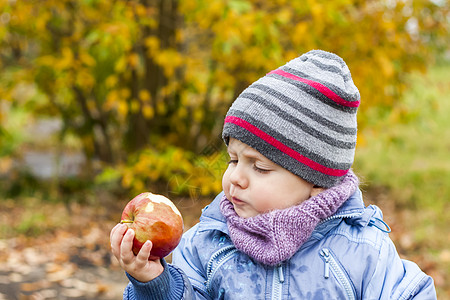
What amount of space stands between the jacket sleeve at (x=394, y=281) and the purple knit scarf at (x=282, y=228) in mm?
193

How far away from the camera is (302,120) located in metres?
1.49

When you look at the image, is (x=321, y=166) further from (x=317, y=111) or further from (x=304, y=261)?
(x=304, y=261)

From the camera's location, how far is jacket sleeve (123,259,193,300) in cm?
138

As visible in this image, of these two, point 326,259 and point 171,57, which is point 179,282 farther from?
point 171,57

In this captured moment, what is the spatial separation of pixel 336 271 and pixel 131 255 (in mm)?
545

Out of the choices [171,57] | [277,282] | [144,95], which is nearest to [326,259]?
[277,282]

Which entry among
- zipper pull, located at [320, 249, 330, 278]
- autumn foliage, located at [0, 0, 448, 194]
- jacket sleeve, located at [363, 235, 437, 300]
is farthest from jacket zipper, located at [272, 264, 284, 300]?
autumn foliage, located at [0, 0, 448, 194]

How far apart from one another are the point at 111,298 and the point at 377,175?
4882 mm

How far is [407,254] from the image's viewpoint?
15.6ft

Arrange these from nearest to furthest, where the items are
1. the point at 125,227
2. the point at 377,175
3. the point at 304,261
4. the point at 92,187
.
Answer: the point at 125,227, the point at 304,261, the point at 92,187, the point at 377,175

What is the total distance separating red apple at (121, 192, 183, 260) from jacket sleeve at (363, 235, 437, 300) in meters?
0.54

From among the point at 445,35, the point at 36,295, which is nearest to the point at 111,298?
the point at 36,295

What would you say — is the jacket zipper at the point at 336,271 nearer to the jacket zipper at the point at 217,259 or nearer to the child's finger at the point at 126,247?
the jacket zipper at the point at 217,259

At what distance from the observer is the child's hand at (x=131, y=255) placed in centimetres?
135
